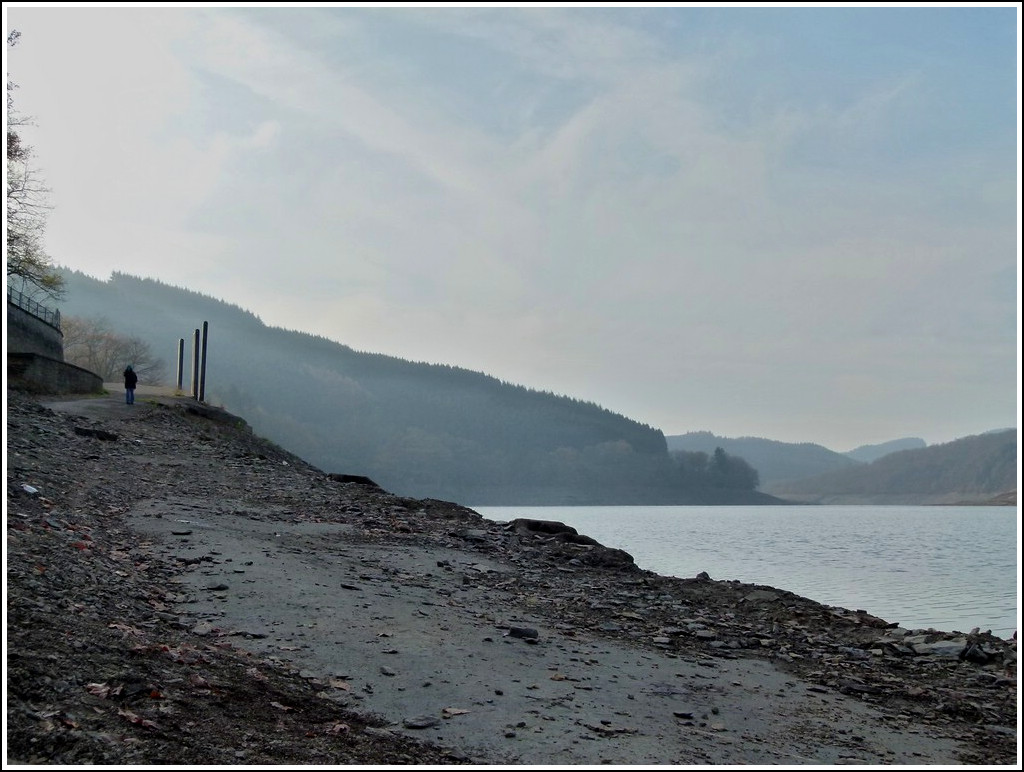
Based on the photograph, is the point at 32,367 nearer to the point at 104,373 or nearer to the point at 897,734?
the point at 897,734

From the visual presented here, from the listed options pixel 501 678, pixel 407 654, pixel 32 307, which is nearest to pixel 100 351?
pixel 32 307

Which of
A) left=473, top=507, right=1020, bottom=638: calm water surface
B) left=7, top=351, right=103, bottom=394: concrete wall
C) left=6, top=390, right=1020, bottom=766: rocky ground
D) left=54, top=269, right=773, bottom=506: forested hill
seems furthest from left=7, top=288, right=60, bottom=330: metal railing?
left=54, top=269, right=773, bottom=506: forested hill

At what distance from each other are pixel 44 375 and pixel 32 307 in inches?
376

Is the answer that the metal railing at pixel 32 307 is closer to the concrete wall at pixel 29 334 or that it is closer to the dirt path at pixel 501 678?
the concrete wall at pixel 29 334

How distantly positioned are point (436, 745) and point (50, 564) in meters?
5.03

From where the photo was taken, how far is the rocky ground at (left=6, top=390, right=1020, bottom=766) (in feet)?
21.3

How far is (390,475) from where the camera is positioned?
560 feet

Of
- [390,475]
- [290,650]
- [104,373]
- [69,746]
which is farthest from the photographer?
[390,475]

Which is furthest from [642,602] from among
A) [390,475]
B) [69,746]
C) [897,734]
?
[390,475]

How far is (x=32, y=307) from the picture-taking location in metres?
38.9

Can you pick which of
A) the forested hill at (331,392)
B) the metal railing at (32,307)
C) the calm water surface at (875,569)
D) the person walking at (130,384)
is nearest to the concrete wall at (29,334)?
the metal railing at (32,307)

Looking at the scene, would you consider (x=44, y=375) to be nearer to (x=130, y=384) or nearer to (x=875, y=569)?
(x=130, y=384)

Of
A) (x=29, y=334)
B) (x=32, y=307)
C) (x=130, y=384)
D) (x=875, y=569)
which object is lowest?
(x=875, y=569)

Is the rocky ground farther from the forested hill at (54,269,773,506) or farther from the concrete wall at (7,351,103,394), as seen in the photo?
the forested hill at (54,269,773,506)
